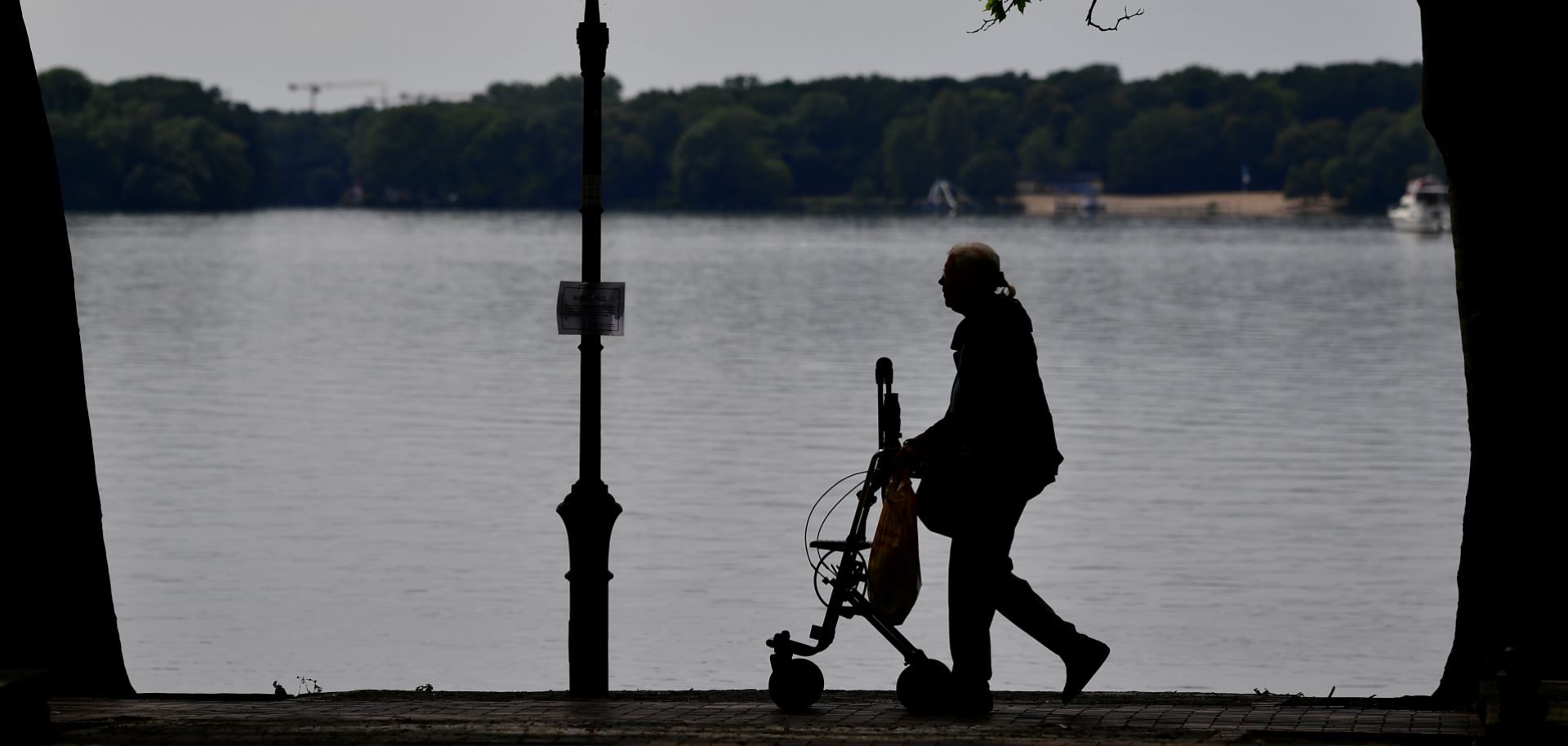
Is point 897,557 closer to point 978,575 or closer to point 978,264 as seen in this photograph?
point 978,575

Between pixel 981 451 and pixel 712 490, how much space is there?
1446cm

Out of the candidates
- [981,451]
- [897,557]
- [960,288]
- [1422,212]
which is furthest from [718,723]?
[1422,212]

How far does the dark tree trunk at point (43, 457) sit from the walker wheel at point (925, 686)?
3.51 m

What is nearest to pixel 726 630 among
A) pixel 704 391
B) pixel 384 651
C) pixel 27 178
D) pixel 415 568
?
pixel 384 651

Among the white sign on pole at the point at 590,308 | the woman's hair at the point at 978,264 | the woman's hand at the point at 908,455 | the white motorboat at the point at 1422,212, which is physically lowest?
the white motorboat at the point at 1422,212

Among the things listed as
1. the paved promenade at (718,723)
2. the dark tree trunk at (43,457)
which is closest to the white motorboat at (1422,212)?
the dark tree trunk at (43,457)

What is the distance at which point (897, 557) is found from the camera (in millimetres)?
8289

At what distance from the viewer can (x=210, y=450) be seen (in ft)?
85.8

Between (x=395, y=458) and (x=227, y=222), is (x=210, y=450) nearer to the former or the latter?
(x=395, y=458)

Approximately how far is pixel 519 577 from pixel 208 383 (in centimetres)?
1909

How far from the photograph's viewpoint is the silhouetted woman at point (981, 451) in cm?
817

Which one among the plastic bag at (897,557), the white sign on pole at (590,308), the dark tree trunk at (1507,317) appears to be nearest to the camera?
the plastic bag at (897,557)

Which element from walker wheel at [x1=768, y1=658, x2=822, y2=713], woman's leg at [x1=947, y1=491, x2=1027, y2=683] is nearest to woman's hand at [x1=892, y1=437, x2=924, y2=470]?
woman's leg at [x1=947, y1=491, x2=1027, y2=683]

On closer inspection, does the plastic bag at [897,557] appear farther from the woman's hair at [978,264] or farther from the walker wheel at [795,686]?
the woman's hair at [978,264]
